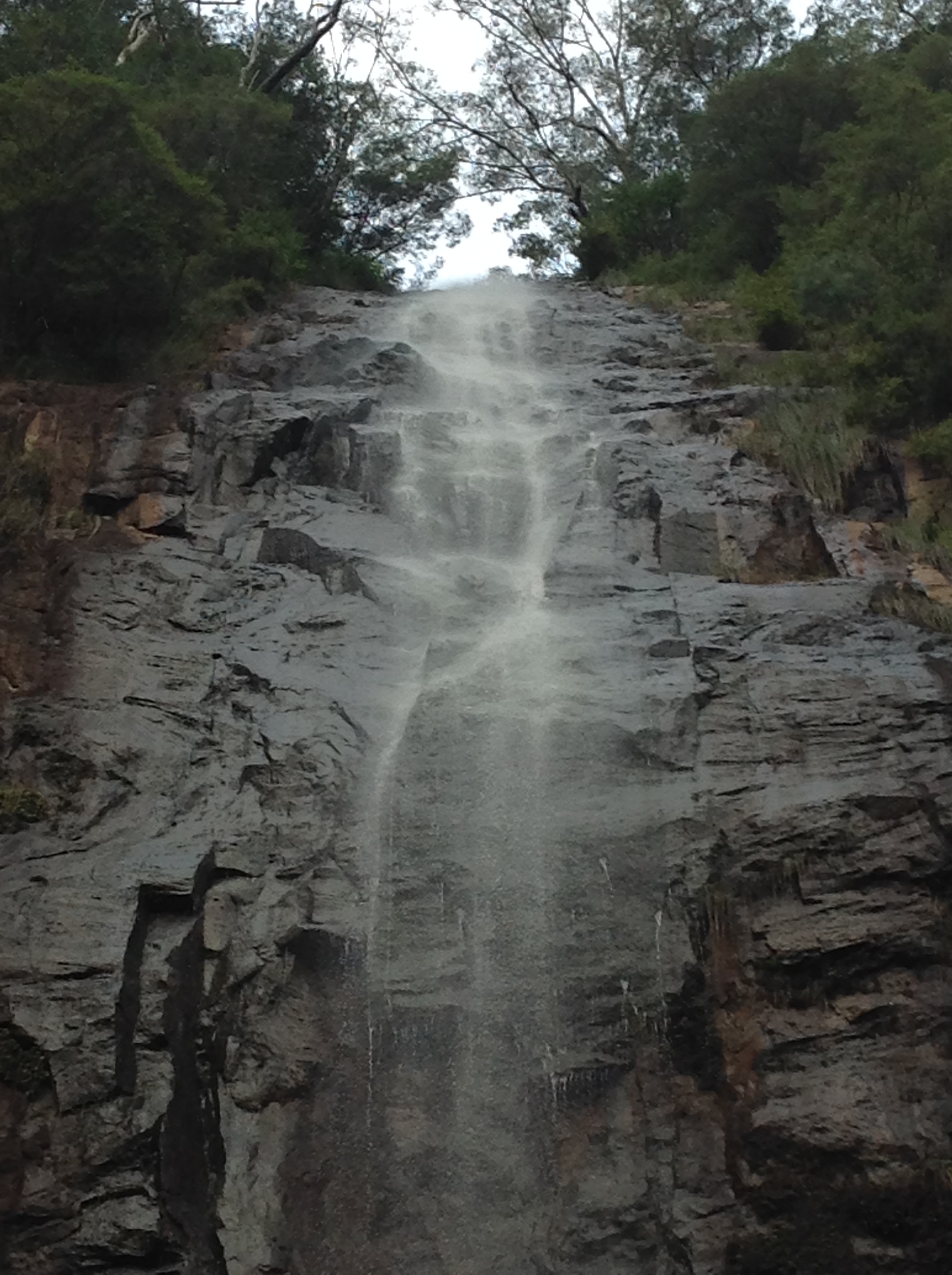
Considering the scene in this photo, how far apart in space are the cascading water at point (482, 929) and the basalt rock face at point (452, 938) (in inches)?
1.0

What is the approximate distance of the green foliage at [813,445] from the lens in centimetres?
1370

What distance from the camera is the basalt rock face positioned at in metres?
7.50

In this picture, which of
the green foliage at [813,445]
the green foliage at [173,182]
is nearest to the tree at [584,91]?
the green foliage at [173,182]

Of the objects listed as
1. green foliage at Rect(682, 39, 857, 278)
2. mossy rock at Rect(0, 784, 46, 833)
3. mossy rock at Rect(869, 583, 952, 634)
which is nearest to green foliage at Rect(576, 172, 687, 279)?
green foliage at Rect(682, 39, 857, 278)

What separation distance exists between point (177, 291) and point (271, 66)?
1367cm

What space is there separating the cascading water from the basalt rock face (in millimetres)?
26

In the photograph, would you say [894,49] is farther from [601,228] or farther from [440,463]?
[440,463]

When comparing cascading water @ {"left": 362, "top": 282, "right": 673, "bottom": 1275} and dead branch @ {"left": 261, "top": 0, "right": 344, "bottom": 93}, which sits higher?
dead branch @ {"left": 261, "top": 0, "right": 344, "bottom": 93}

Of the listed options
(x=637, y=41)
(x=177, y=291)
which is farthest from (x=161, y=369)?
(x=637, y=41)

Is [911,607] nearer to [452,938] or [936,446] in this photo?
[936,446]

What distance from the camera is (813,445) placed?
45.9ft

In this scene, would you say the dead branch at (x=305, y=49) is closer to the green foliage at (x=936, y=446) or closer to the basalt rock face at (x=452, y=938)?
the green foliage at (x=936, y=446)

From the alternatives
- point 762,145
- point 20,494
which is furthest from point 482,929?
point 762,145

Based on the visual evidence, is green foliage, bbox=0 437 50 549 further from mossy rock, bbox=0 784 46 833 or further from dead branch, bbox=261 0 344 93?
dead branch, bbox=261 0 344 93
